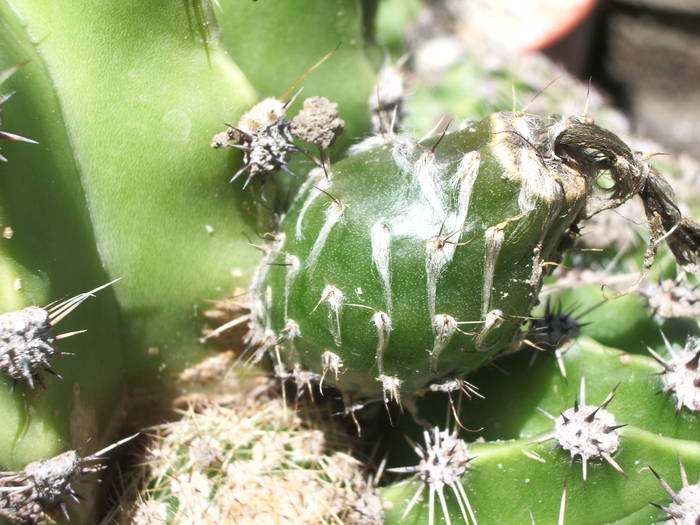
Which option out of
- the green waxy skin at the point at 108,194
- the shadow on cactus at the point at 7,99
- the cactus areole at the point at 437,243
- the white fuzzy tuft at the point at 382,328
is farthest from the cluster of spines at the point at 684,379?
the shadow on cactus at the point at 7,99

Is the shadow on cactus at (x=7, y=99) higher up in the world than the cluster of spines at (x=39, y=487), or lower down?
higher up

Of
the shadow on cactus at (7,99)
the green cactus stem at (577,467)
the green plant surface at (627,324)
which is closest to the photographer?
the shadow on cactus at (7,99)

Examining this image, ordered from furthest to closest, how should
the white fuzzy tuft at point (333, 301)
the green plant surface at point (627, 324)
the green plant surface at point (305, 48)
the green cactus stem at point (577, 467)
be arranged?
the green plant surface at point (627, 324) < the green plant surface at point (305, 48) < the green cactus stem at point (577, 467) < the white fuzzy tuft at point (333, 301)

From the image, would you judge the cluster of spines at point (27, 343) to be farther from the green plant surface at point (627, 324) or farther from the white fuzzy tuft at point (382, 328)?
Answer: the green plant surface at point (627, 324)

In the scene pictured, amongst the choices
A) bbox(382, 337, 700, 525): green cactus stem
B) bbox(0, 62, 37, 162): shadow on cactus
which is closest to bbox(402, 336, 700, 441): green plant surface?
A: bbox(382, 337, 700, 525): green cactus stem

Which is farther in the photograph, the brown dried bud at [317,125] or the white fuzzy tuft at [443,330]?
the brown dried bud at [317,125]

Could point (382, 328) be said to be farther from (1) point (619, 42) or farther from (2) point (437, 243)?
(1) point (619, 42)

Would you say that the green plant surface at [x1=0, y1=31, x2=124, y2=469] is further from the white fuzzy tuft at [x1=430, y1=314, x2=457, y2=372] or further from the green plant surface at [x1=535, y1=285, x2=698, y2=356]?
the green plant surface at [x1=535, y1=285, x2=698, y2=356]
